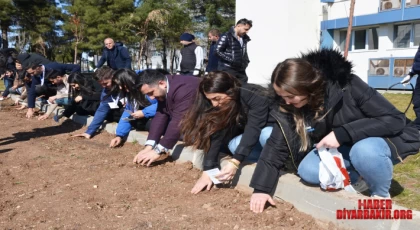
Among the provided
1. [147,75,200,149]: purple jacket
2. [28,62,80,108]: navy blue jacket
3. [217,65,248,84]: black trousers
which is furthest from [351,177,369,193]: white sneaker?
[28,62,80,108]: navy blue jacket

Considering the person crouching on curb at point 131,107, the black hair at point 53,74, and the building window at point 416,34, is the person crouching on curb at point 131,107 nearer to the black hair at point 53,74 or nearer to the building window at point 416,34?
the black hair at point 53,74

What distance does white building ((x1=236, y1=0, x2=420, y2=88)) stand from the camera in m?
15.7

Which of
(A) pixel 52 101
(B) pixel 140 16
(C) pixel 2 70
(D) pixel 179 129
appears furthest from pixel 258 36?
(D) pixel 179 129

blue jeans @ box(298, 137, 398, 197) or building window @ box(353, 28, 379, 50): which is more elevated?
building window @ box(353, 28, 379, 50)

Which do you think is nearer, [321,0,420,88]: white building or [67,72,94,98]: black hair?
[67,72,94,98]: black hair

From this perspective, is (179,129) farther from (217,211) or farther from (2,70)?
(2,70)

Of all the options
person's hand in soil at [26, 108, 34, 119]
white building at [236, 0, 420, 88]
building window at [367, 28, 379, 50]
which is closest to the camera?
person's hand in soil at [26, 108, 34, 119]

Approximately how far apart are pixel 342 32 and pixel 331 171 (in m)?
18.6

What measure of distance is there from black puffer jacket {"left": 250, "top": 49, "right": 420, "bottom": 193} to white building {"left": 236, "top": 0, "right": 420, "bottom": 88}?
48.0ft

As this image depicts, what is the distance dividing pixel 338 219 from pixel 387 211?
Answer: 0.27 meters

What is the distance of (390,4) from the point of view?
53.1 feet

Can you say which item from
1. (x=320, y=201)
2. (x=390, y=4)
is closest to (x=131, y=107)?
(x=320, y=201)

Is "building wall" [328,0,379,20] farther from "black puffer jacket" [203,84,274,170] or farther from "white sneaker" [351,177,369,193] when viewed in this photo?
"white sneaker" [351,177,369,193]

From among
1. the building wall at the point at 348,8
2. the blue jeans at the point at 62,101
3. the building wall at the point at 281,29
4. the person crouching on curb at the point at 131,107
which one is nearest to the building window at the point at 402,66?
the building wall at the point at 348,8
